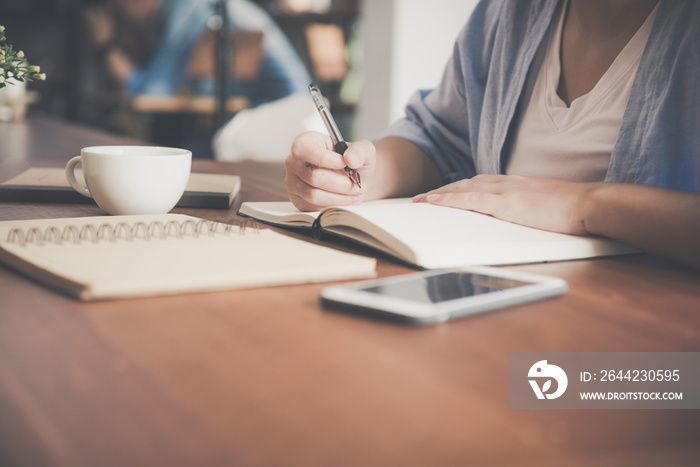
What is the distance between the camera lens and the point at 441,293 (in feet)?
1.46

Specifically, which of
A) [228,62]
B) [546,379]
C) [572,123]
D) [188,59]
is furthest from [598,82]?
[188,59]

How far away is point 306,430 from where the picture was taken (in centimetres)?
27

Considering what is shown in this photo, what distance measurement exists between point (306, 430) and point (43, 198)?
727 mm

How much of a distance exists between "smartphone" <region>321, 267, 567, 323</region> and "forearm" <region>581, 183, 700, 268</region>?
0.56 feet

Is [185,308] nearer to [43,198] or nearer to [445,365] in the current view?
[445,365]

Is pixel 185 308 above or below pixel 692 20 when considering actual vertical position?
below

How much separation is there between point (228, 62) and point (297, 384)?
3.60 meters

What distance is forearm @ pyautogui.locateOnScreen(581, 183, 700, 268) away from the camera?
23.2 inches

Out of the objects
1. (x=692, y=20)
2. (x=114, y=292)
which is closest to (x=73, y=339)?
(x=114, y=292)

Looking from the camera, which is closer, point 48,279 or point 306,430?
point 306,430

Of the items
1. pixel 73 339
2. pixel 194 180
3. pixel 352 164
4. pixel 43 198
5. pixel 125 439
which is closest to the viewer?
pixel 125 439

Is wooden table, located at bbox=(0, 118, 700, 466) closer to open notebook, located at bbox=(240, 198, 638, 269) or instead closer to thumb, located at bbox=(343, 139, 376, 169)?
open notebook, located at bbox=(240, 198, 638, 269)

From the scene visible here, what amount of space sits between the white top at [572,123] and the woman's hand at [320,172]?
0.34 metres

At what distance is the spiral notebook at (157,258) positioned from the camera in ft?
1.46
